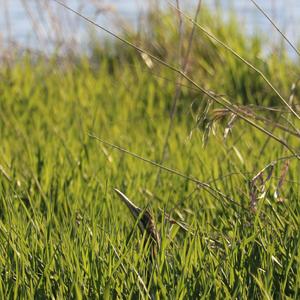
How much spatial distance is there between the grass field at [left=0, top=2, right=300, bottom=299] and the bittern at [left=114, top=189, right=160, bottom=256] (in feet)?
0.10

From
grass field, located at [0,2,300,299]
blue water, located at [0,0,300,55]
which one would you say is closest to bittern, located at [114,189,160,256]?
grass field, located at [0,2,300,299]

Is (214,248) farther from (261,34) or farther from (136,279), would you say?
(261,34)

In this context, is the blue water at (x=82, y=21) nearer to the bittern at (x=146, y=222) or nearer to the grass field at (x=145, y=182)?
the grass field at (x=145, y=182)

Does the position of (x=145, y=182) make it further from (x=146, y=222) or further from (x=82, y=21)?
(x=82, y=21)

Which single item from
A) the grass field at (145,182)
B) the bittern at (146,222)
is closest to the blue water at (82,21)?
the grass field at (145,182)

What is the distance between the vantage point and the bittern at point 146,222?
2293 mm

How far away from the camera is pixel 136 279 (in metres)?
2.15

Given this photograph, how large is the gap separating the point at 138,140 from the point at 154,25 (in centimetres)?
203

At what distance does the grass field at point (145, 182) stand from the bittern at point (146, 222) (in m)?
0.03

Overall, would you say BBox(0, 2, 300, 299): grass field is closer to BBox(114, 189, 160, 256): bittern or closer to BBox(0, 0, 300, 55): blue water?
BBox(114, 189, 160, 256): bittern

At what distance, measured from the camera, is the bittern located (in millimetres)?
2293

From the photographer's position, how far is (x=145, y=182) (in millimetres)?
3088

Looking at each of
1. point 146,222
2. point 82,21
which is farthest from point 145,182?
point 82,21

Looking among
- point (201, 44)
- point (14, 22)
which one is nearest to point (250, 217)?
point (201, 44)
